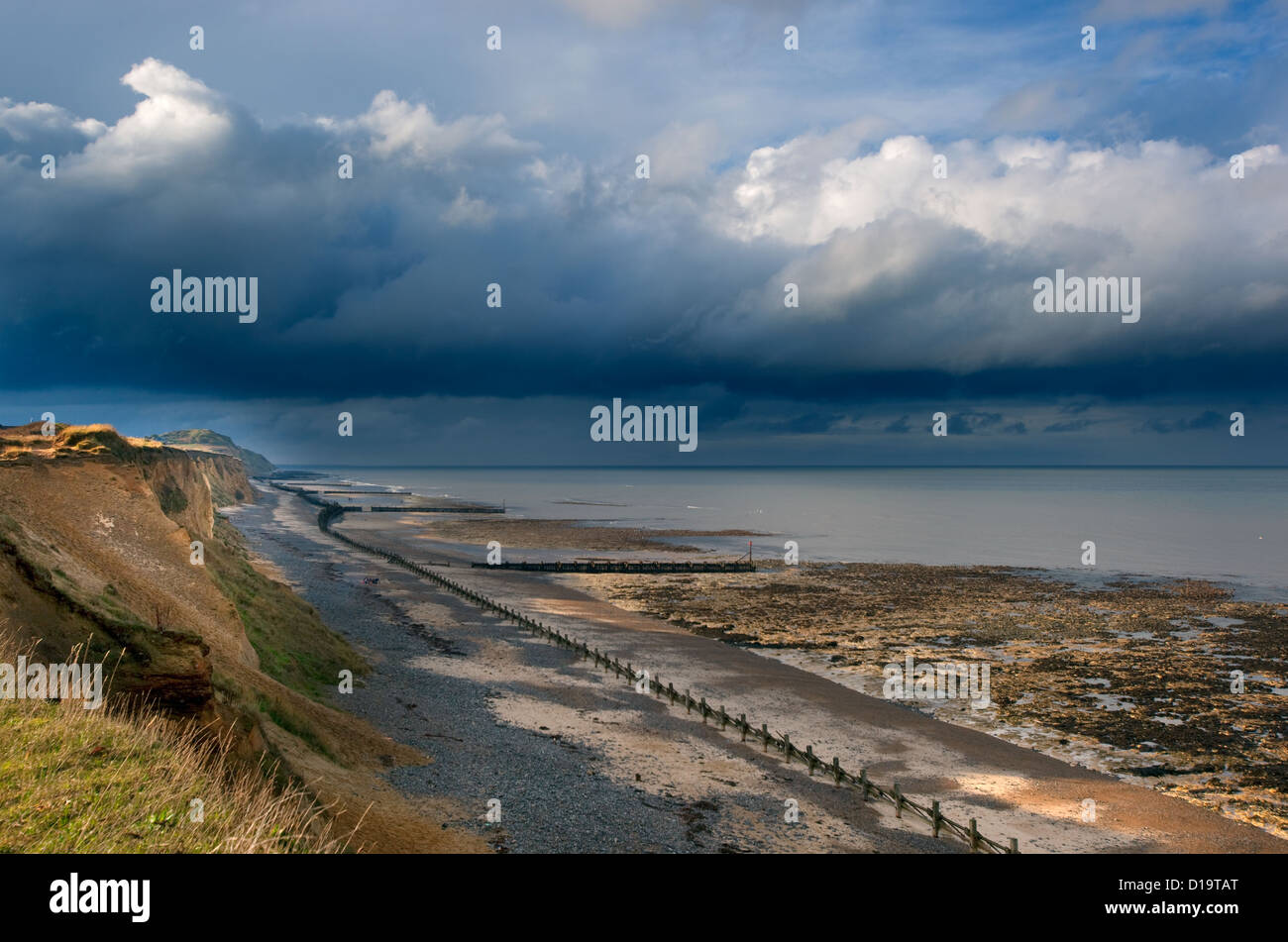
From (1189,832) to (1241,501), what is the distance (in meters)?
215

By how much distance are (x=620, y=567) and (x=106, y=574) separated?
5909 cm

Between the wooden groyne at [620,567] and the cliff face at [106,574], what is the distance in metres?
49.2

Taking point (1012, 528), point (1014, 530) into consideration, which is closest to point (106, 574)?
point (1014, 530)

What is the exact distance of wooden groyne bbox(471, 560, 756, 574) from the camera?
76000 millimetres

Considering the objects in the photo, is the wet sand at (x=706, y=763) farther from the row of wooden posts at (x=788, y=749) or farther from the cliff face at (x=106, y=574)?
the cliff face at (x=106, y=574)

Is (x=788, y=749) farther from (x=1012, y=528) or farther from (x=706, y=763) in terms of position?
(x=1012, y=528)

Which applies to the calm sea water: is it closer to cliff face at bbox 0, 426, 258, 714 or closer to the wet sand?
the wet sand

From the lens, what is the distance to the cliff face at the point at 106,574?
46.9 feet

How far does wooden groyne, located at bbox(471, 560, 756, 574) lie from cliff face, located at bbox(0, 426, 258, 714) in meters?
49.2

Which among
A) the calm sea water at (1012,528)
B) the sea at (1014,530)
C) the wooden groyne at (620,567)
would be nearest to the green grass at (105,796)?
the wooden groyne at (620,567)

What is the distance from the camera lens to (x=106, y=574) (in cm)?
1973

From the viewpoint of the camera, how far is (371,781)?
65.8 ft

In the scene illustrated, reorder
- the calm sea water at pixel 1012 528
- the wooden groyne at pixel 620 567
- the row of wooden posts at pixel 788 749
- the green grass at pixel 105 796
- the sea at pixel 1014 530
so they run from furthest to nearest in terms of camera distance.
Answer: the calm sea water at pixel 1012 528, the sea at pixel 1014 530, the wooden groyne at pixel 620 567, the row of wooden posts at pixel 788 749, the green grass at pixel 105 796
